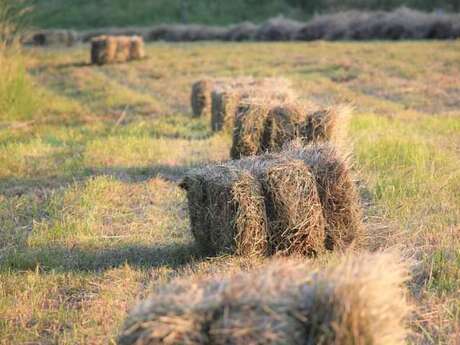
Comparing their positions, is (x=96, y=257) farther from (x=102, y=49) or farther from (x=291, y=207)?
(x=102, y=49)

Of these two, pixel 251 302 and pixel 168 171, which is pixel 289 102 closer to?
pixel 168 171

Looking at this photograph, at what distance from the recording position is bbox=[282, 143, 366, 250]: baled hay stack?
5797 millimetres

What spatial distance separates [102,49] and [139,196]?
1781 centimetres

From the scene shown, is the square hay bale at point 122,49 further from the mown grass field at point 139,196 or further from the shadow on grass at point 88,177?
the shadow on grass at point 88,177

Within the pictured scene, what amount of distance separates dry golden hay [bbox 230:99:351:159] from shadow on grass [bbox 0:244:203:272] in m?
2.67

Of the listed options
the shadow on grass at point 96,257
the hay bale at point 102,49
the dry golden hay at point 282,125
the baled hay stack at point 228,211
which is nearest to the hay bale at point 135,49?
the hay bale at point 102,49

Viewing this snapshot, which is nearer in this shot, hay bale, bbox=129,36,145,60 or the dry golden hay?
the dry golden hay

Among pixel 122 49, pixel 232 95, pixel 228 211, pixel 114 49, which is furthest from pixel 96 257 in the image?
pixel 122 49

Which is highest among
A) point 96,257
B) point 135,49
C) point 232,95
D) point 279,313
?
point 279,313

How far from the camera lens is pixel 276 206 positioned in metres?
5.59

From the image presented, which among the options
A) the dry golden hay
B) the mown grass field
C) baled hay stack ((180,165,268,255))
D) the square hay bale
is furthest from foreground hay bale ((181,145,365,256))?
the square hay bale

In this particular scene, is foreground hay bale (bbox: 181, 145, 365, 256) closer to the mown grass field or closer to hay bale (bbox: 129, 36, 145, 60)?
the mown grass field

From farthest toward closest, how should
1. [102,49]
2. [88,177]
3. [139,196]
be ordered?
[102,49] → [88,177] → [139,196]

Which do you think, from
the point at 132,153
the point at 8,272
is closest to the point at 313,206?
the point at 8,272
